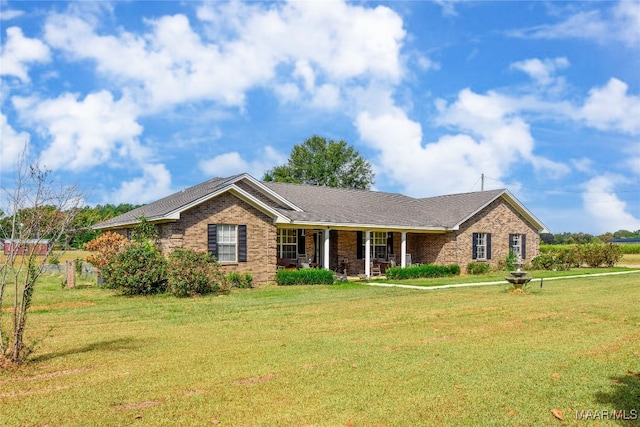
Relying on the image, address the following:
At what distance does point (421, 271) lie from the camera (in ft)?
86.3

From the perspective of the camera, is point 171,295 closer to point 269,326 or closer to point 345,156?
point 269,326

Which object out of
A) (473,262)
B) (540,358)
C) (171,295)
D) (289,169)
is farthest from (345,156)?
(540,358)

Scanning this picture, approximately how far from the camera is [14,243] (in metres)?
8.35

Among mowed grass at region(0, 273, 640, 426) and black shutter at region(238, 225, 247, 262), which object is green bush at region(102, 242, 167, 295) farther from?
black shutter at region(238, 225, 247, 262)

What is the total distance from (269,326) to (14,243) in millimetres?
5280

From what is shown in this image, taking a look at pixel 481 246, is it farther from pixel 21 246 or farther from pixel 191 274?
pixel 21 246

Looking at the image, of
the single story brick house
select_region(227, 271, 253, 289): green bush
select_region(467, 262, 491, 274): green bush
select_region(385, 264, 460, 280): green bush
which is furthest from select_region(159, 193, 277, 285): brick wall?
select_region(467, 262, 491, 274): green bush

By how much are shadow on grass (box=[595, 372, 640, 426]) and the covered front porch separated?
17.3 metres

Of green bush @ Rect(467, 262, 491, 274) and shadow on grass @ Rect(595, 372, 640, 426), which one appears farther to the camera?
green bush @ Rect(467, 262, 491, 274)

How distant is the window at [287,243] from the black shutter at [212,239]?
4922mm

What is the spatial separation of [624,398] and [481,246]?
24.7 metres

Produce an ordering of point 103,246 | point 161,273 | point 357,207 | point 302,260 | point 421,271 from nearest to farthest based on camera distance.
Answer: point 161,273 < point 103,246 < point 302,260 < point 421,271 < point 357,207

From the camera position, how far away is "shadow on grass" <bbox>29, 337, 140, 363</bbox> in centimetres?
870

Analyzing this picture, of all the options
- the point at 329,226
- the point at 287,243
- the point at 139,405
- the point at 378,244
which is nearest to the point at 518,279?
the point at 329,226
